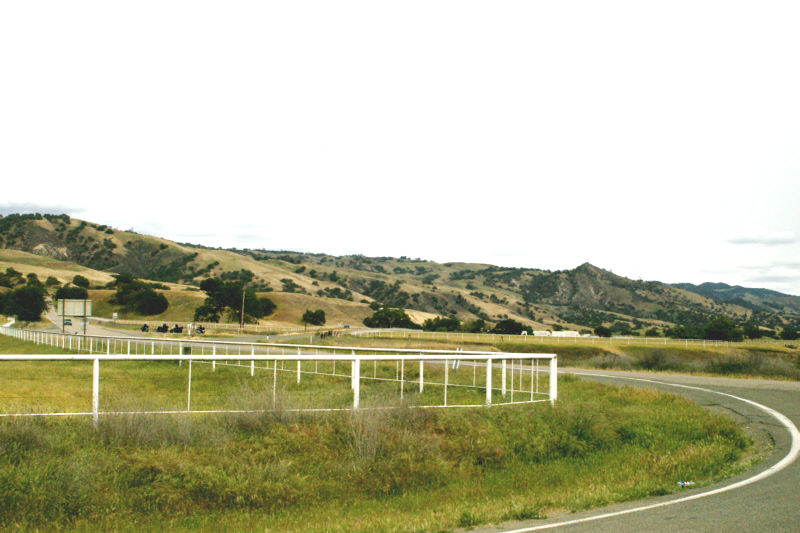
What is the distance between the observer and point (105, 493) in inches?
312

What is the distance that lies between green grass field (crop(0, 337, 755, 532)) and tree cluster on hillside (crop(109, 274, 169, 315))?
104 meters

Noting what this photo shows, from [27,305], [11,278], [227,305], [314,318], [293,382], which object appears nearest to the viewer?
[293,382]

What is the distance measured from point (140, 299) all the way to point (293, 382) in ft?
324

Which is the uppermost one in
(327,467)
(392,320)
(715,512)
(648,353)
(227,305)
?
(715,512)

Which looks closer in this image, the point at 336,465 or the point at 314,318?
the point at 336,465

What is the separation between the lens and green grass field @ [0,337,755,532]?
774cm

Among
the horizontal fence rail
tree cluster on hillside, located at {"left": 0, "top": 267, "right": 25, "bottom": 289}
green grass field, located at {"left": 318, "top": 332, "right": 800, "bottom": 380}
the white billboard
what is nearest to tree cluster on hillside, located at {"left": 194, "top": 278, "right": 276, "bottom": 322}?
green grass field, located at {"left": 318, "top": 332, "right": 800, "bottom": 380}

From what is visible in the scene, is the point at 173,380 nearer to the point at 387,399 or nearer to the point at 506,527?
the point at 387,399

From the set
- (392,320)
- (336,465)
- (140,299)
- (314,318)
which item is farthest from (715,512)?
(140,299)

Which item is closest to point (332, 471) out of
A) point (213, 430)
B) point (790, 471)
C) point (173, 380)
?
point (213, 430)

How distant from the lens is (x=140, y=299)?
361 feet

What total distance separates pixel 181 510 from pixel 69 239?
8448 inches

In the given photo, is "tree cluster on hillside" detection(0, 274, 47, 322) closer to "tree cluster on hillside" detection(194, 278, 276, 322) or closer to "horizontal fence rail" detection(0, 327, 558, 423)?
"tree cluster on hillside" detection(194, 278, 276, 322)

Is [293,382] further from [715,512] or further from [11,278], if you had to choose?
[11,278]
